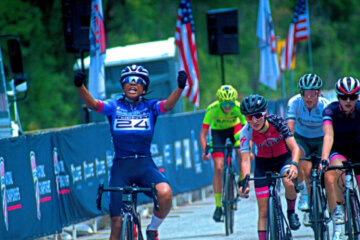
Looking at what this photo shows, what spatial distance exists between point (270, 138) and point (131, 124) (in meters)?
1.61

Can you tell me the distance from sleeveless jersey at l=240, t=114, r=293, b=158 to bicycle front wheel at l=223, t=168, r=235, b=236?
325 centimetres

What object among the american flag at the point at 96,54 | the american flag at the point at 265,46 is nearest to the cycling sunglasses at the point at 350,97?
the american flag at the point at 96,54

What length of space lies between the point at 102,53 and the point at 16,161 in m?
4.22

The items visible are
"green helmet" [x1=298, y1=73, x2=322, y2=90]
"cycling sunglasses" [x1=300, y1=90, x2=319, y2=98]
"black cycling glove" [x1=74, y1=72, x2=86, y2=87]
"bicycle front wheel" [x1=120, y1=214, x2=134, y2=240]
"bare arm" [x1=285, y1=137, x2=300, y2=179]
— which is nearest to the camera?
"bicycle front wheel" [x1=120, y1=214, x2=134, y2=240]

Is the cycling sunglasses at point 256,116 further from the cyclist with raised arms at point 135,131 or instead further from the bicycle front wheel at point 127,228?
the bicycle front wheel at point 127,228

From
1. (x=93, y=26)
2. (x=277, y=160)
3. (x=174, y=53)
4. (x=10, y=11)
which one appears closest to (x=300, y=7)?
(x=174, y=53)

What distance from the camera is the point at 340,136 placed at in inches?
370

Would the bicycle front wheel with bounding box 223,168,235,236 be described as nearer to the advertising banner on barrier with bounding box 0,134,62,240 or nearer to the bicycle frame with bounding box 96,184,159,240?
the advertising banner on barrier with bounding box 0,134,62,240

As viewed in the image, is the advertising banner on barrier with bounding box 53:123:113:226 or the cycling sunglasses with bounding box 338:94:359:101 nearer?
the cycling sunglasses with bounding box 338:94:359:101

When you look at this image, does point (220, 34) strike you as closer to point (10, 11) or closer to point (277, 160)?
point (277, 160)

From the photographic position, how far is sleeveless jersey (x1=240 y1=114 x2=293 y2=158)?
9.22 m

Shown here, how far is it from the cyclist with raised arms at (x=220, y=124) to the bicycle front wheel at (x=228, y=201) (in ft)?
1.03

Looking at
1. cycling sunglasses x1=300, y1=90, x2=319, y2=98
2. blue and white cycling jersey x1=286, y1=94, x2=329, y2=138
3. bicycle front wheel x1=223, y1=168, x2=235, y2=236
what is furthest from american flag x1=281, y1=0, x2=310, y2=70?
cycling sunglasses x1=300, y1=90, x2=319, y2=98

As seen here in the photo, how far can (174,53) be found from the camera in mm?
24125
